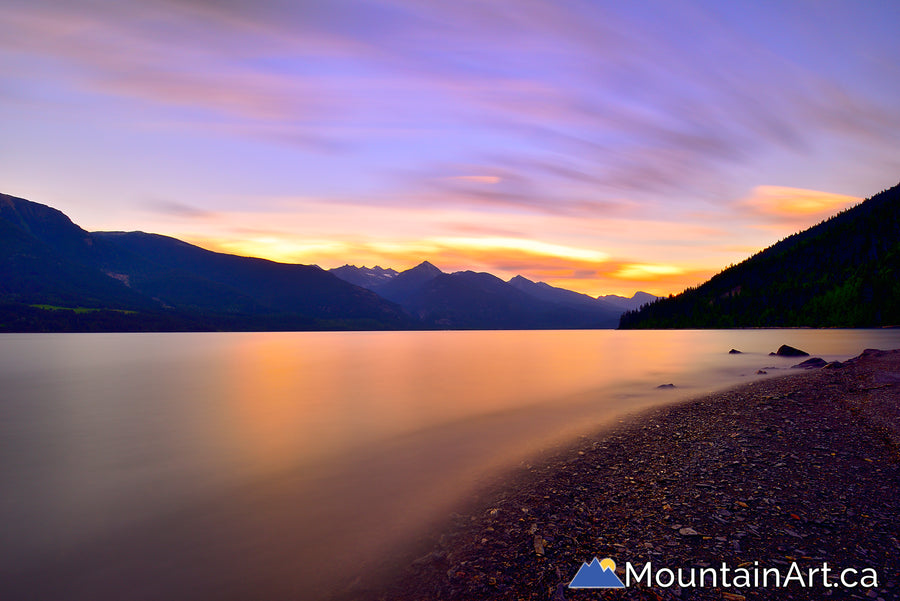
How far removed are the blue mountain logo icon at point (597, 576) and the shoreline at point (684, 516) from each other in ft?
0.60

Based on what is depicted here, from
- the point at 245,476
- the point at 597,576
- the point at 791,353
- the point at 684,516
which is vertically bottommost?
the point at 245,476

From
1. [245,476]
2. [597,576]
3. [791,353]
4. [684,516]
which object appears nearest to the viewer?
[597,576]

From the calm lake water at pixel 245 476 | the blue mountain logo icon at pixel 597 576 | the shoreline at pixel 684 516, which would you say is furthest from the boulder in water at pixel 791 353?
the blue mountain logo icon at pixel 597 576

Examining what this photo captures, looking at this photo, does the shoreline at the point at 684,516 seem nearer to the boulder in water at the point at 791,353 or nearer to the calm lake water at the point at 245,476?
the calm lake water at the point at 245,476

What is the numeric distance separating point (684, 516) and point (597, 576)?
3.65 meters

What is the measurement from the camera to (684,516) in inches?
418

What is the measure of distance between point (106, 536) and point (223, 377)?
49972 millimetres

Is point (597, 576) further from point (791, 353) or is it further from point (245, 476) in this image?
point (791, 353)

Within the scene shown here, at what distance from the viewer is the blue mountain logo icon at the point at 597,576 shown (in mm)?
8094

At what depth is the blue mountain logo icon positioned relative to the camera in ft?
26.6

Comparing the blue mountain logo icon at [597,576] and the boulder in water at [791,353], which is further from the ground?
the boulder in water at [791,353]

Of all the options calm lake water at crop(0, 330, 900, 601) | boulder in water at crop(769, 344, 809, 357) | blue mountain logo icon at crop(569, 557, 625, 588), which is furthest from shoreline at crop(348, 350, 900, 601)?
boulder in water at crop(769, 344, 809, 357)

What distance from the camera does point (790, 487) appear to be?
12055mm

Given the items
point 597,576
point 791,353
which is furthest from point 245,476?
point 791,353
